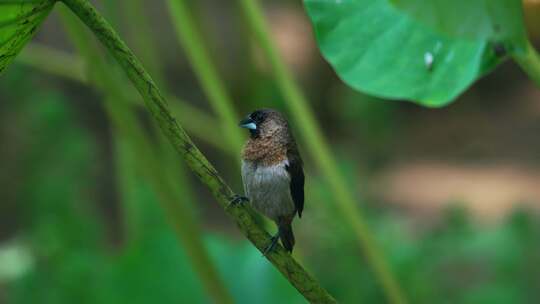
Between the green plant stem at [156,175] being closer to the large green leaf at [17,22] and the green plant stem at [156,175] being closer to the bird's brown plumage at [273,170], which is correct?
the bird's brown plumage at [273,170]

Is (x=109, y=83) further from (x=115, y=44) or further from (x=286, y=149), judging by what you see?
(x=115, y=44)

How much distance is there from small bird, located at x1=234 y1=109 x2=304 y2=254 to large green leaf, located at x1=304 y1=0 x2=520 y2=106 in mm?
172

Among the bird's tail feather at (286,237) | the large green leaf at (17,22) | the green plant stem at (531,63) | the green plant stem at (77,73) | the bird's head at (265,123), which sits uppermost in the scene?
the green plant stem at (77,73)

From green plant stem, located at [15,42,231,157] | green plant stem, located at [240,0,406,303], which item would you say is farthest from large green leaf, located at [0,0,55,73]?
green plant stem, located at [15,42,231,157]

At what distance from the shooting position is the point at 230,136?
8.51 feet

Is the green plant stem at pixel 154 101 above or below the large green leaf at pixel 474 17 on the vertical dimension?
above

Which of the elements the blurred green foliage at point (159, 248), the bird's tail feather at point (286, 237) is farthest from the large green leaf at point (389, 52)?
the blurred green foliage at point (159, 248)

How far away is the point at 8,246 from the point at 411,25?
145 inches

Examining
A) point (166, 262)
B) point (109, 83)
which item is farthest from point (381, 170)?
point (109, 83)

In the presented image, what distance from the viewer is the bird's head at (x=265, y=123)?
1823 mm

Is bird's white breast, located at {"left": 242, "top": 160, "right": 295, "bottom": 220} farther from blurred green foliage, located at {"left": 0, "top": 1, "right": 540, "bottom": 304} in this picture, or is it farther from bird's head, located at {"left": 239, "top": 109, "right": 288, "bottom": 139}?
blurred green foliage, located at {"left": 0, "top": 1, "right": 540, "bottom": 304}

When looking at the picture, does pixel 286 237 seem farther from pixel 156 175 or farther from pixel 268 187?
pixel 156 175

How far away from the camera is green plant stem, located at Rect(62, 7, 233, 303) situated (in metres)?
2.02

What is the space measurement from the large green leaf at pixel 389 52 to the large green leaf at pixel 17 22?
0.63 meters
